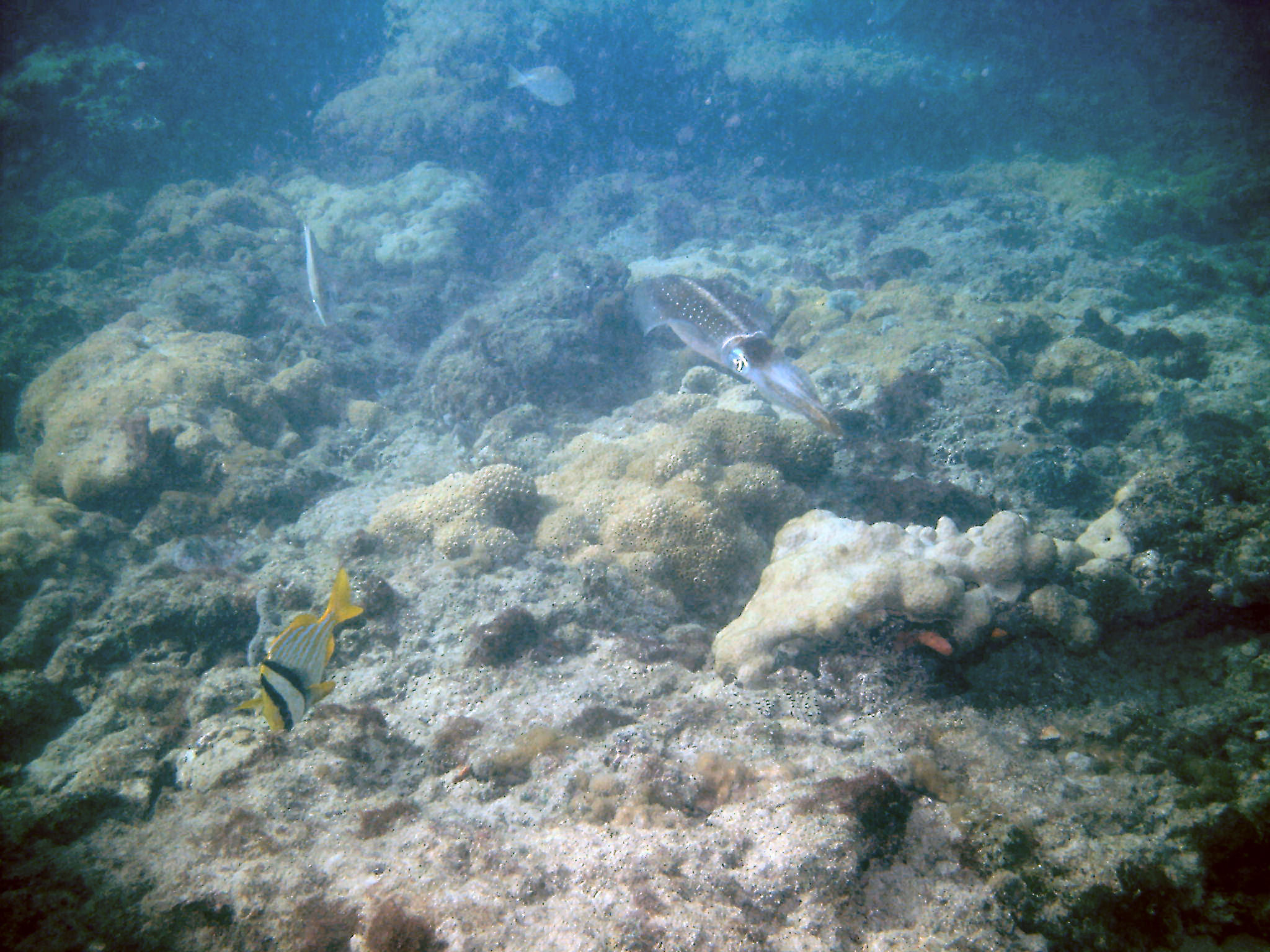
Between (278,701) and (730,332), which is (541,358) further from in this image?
(278,701)

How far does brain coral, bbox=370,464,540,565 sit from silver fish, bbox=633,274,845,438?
2109 mm

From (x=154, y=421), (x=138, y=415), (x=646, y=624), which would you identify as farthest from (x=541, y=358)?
(x=138, y=415)

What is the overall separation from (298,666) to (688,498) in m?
2.75

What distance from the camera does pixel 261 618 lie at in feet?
13.6

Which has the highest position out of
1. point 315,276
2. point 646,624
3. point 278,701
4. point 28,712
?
point 315,276

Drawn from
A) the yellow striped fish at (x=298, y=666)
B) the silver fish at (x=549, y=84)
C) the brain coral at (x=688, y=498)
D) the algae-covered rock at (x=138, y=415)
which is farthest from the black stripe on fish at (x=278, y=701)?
the silver fish at (x=549, y=84)

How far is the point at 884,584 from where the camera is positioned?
297cm

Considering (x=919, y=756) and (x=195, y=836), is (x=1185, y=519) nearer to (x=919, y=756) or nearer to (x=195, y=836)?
(x=919, y=756)

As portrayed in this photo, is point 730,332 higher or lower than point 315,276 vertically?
lower

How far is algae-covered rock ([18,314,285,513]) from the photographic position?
19.8ft

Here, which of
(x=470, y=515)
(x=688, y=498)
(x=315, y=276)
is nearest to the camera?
(x=688, y=498)

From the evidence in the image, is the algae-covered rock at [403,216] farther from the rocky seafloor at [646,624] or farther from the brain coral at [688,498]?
the brain coral at [688,498]

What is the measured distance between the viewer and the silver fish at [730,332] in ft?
13.9

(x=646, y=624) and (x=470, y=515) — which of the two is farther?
(x=470, y=515)
